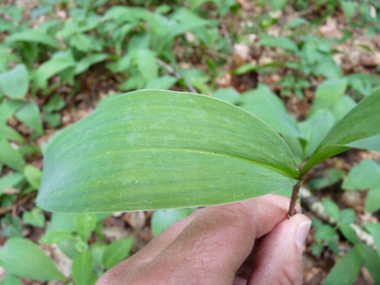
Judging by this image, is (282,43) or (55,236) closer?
(55,236)

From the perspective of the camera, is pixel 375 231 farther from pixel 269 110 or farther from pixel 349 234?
pixel 269 110

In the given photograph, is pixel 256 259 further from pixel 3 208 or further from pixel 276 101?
pixel 3 208

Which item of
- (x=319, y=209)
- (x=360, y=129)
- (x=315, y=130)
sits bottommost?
(x=319, y=209)

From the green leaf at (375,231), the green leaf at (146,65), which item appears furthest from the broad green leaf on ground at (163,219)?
the green leaf at (146,65)

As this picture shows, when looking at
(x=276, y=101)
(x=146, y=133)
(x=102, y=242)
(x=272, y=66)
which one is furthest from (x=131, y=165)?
(x=272, y=66)

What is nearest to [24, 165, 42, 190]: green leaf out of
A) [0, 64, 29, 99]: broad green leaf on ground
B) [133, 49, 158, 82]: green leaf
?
[0, 64, 29, 99]: broad green leaf on ground

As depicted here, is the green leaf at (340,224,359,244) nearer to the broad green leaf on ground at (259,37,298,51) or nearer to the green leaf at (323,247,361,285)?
the green leaf at (323,247,361,285)

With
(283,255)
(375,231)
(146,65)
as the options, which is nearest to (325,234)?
(375,231)
